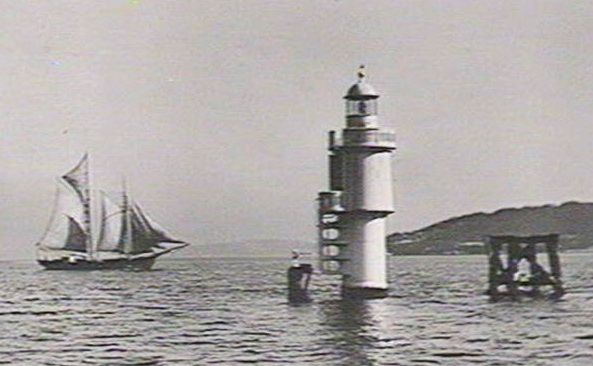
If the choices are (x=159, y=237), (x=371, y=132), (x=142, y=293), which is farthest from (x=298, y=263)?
(x=159, y=237)

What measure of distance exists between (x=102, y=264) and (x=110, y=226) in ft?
19.8

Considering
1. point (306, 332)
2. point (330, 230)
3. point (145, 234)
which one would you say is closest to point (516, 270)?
point (330, 230)

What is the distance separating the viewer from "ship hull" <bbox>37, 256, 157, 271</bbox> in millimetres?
134750

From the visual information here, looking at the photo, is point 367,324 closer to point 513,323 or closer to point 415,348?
point 513,323

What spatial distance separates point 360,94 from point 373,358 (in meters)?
21.6

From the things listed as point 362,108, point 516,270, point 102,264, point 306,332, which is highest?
point 362,108

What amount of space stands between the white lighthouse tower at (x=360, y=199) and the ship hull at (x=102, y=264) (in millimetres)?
81257

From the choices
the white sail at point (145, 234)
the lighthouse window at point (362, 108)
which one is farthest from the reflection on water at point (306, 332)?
the white sail at point (145, 234)

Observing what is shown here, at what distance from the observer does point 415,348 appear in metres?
36.9

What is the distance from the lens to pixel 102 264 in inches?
5536

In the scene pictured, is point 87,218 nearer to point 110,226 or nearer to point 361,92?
point 110,226

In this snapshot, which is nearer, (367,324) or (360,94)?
(367,324)

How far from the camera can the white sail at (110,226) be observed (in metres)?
134

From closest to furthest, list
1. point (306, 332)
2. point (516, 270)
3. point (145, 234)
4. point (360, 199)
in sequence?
point (306, 332) < point (360, 199) < point (516, 270) < point (145, 234)
